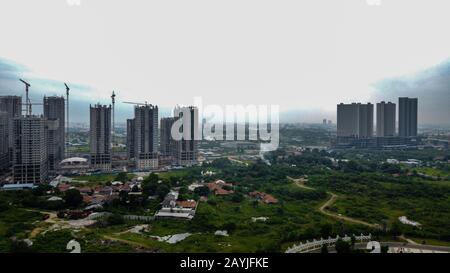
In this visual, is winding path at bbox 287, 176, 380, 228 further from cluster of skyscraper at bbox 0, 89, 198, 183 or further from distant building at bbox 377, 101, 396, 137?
distant building at bbox 377, 101, 396, 137

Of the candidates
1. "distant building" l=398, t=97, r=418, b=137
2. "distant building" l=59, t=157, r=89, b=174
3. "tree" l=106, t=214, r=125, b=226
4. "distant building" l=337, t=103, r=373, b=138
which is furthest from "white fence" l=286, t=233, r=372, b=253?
"distant building" l=398, t=97, r=418, b=137

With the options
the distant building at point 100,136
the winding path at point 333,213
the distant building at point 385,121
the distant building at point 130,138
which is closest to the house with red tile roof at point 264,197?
the winding path at point 333,213

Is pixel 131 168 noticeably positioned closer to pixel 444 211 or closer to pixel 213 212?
pixel 213 212

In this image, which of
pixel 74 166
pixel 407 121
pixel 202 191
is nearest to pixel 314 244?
pixel 202 191

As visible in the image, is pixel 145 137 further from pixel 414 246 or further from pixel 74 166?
pixel 414 246

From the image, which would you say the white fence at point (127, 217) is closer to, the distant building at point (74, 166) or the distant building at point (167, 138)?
the distant building at point (74, 166)

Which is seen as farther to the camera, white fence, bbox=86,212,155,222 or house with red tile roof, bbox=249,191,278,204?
house with red tile roof, bbox=249,191,278,204
